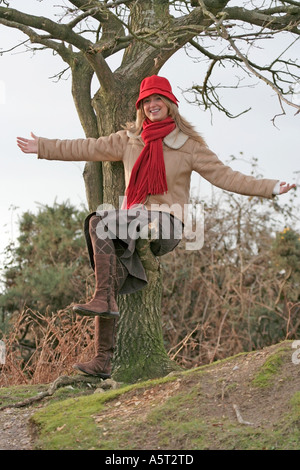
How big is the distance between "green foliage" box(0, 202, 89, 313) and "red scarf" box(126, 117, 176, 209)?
14.6ft

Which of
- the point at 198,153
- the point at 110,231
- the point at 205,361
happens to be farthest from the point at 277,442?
the point at 205,361

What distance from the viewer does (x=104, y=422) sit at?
379cm

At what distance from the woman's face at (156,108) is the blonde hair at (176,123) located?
0.03 meters

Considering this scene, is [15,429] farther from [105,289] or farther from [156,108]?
[156,108]

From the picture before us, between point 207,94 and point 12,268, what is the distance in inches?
204

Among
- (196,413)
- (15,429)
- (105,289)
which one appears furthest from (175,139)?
(15,429)

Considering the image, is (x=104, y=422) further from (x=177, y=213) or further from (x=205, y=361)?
(x=205, y=361)

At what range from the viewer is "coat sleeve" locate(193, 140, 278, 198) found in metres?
4.72

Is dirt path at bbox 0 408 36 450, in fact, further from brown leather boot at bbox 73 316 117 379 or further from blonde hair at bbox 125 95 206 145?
blonde hair at bbox 125 95 206 145

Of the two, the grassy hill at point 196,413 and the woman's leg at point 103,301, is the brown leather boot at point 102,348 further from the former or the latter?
the grassy hill at point 196,413

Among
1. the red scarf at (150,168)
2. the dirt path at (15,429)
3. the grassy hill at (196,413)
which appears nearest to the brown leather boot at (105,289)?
the grassy hill at (196,413)

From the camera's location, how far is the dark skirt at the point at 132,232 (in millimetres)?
4605
